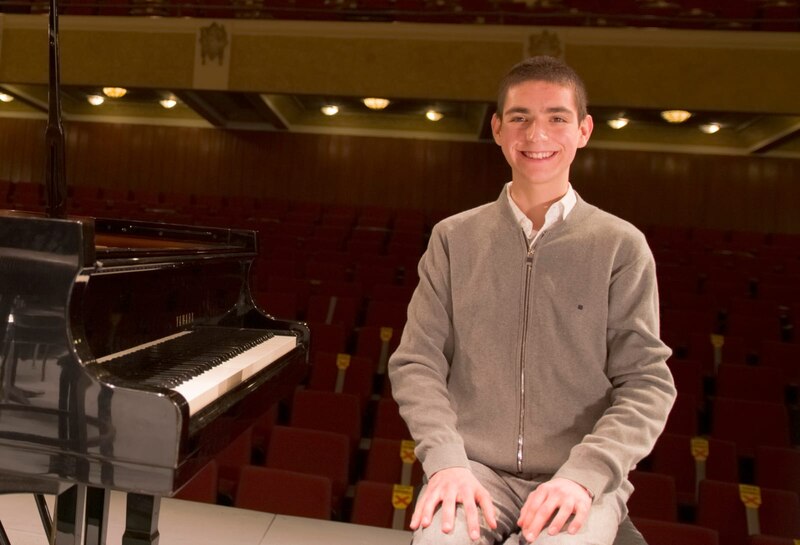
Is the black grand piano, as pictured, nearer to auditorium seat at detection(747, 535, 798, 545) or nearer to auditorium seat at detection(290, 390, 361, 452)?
auditorium seat at detection(290, 390, 361, 452)

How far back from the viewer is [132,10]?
6.85m

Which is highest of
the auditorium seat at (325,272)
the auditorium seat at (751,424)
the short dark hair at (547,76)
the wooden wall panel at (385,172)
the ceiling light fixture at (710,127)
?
the ceiling light fixture at (710,127)

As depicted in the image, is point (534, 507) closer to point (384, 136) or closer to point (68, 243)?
point (68, 243)

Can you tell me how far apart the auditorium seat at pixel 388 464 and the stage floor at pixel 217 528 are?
467 mm

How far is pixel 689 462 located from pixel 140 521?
6.38 feet

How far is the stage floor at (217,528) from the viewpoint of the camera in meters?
1.68

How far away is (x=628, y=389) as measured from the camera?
103cm

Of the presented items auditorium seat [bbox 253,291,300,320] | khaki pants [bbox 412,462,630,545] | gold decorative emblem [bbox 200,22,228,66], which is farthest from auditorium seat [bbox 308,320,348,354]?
gold decorative emblem [bbox 200,22,228,66]

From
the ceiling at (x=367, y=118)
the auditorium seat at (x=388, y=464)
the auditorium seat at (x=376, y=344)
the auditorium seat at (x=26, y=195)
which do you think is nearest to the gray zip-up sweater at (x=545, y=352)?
the auditorium seat at (x=388, y=464)

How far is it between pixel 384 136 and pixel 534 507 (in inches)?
304

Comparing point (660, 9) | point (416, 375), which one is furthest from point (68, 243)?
point (660, 9)

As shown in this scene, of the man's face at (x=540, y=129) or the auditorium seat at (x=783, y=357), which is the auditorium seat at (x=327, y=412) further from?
the auditorium seat at (x=783, y=357)

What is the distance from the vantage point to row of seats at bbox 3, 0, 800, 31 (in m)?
6.18

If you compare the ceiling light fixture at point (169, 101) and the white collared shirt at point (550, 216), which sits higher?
the ceiling light fixture at point (169, 101)
